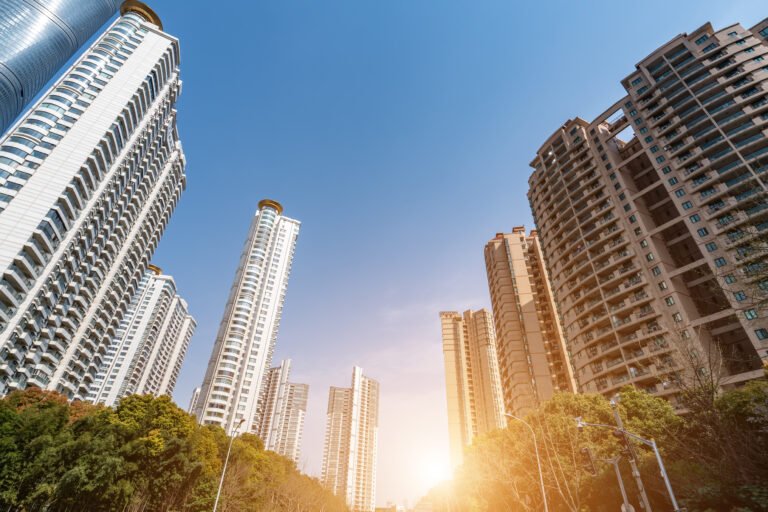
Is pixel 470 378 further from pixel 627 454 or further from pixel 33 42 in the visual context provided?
pixel 33 42

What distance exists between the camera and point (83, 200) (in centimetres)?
5372

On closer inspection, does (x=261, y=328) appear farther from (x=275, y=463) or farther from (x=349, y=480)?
(x=349, y=480)

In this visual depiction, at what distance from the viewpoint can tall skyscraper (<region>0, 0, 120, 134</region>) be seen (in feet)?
198

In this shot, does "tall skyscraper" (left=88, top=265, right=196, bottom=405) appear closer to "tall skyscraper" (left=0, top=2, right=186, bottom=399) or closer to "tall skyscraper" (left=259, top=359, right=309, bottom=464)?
"tall skyscraper" (left=0, top=2, right=186, bottom=399)

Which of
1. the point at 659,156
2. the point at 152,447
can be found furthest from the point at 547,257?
the point at 152,447

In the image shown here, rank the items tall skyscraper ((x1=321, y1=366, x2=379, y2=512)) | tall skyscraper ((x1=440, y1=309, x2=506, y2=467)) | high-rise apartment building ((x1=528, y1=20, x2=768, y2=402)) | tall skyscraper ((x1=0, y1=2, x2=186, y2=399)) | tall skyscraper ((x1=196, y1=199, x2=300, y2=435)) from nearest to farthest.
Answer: high-rise apartment building ((x1=528, y1=20, x2=768, y2=402)) < tall skyscraper ((x1=0, y1=2, x2=186, y2=399)) < tall skyscraper ((x1=196, y1=199, x2=300, y2=435)) < tall skyscraper ((x1=440, y1=309, x2=506, y2=467)) < tall skyscraper ((x1=321, y1=366, x2=379, y2=512))

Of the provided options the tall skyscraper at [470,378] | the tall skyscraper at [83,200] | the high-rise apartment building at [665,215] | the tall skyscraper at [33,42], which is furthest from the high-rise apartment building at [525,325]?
the tall skyscraper at [33,42]

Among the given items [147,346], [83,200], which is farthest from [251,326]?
[83,200]

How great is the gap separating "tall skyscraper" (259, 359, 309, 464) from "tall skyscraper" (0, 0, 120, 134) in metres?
100

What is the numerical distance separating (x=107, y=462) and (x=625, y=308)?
189 feet

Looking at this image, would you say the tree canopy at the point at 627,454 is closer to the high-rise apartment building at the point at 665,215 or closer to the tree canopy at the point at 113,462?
the high-rise apartment building at the point at 665,215

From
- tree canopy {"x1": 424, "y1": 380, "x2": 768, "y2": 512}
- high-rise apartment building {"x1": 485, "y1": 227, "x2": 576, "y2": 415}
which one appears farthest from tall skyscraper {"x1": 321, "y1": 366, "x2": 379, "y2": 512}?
tree canopy {"x1": 424, "y1": 380, "x2": 768, "y2": 512}

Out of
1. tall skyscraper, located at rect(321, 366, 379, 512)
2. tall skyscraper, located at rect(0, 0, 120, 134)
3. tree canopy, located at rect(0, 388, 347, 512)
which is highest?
tall skyscraper, located at rect(0, 0, 120, 134)

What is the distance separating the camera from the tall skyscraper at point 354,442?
455ft
